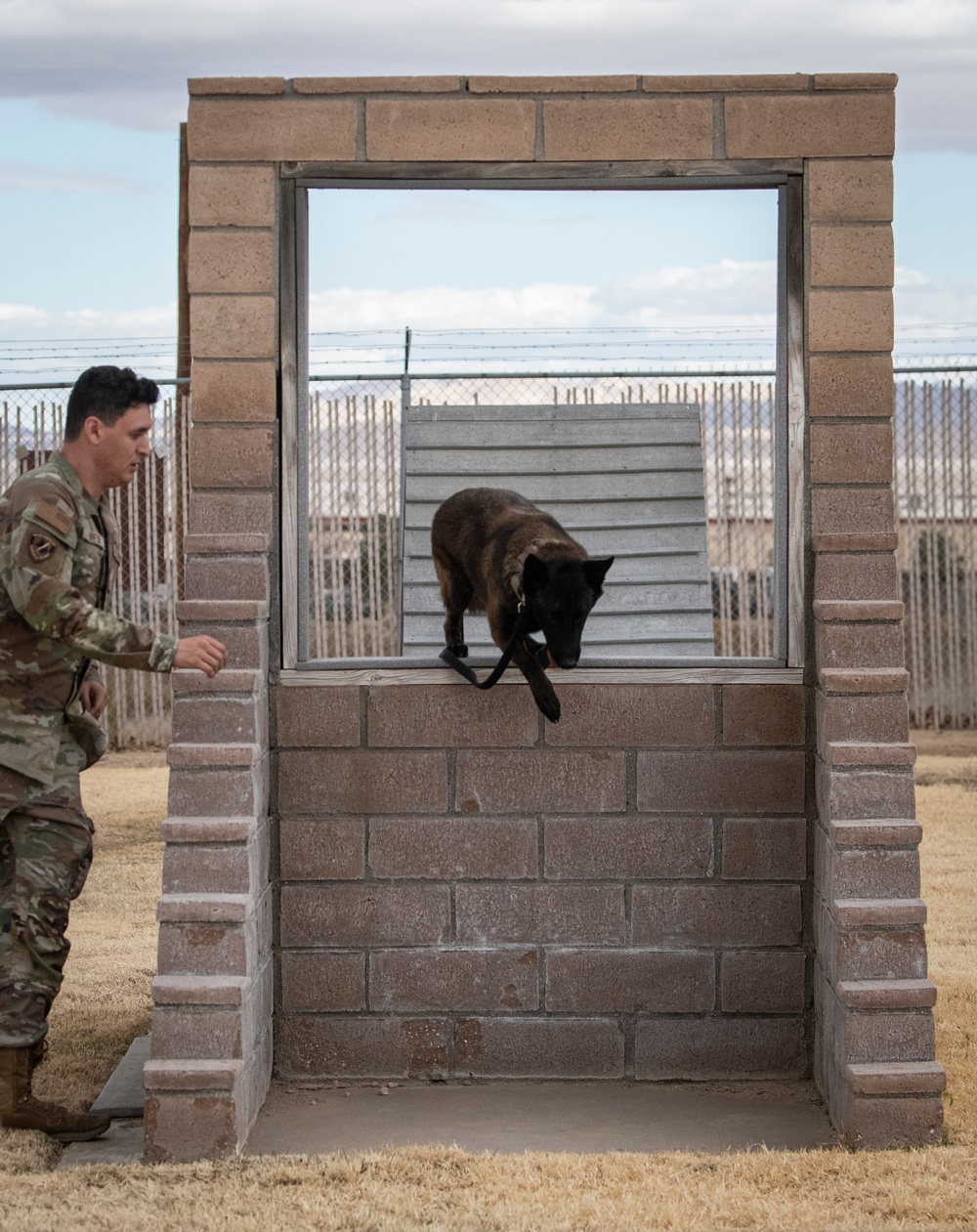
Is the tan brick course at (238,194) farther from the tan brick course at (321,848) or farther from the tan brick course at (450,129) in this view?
the tan brick course at (321,848)

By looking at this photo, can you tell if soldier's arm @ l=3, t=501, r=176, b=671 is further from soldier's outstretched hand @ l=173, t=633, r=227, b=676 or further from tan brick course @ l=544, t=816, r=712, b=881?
tan brick course @ l=544, t=816, r=712, b=881

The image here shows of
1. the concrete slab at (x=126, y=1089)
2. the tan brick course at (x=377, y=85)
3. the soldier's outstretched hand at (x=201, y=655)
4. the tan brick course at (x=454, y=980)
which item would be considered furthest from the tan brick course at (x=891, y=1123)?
the tan brick course at (x=377, y=85)

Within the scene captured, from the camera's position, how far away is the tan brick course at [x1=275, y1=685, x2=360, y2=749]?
4.32m

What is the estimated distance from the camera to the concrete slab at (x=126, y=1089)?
4.04 m

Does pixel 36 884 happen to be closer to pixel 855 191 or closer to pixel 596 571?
pixel 596 571

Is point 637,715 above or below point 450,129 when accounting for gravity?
below

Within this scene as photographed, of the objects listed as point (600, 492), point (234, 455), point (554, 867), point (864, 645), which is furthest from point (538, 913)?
→ point (600, 492)

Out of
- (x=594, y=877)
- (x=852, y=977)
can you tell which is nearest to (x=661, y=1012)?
(x=594, y=877)

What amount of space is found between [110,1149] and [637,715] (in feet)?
6.28

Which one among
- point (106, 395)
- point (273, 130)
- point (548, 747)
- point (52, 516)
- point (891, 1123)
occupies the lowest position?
point (891, 1123)

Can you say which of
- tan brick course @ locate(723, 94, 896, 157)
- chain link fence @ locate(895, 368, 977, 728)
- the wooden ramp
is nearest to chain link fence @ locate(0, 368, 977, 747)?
chain link fence @ locate(895, 368, 977, 728)

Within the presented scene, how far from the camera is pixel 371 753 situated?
4.34 m

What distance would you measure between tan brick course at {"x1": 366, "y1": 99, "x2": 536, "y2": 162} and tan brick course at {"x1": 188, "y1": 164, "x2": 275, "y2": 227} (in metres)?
0.33

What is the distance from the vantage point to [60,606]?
3.56m
